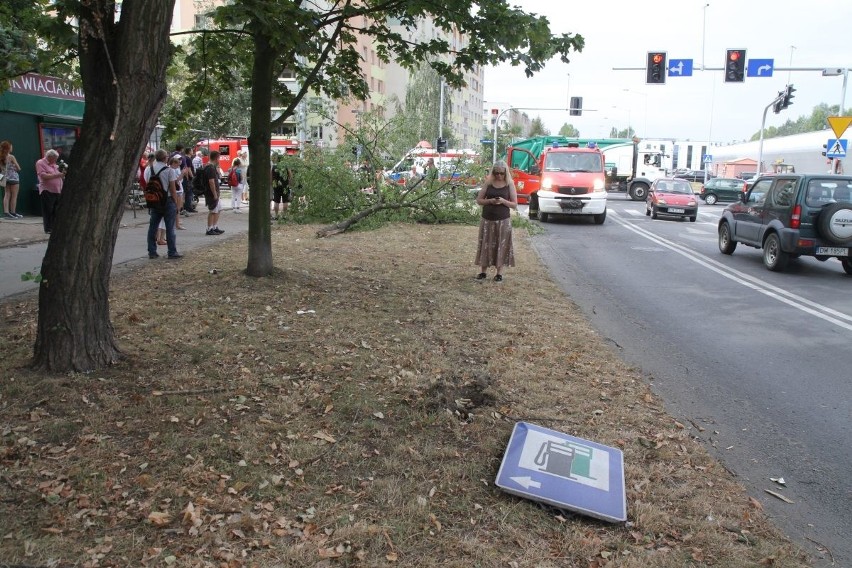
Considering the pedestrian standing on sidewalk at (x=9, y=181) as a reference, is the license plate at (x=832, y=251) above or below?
below

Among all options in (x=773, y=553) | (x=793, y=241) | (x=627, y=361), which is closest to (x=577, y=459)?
(x=773, y=553)

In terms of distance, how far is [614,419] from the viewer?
5.07 meters

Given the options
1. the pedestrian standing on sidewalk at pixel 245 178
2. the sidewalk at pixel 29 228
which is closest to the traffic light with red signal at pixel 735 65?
the pedestrian standing on sidewalk at pixel 245 178

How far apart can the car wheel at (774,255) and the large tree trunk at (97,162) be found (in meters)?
11.8

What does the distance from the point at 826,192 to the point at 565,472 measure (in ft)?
36.5

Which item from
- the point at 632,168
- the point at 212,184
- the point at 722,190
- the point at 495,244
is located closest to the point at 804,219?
the point at 495,244

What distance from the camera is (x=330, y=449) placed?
4309 mm

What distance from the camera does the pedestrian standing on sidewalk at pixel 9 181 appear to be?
1506 centimetres

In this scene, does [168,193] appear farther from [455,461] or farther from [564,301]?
[455,461]

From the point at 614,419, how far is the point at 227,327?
381 cm

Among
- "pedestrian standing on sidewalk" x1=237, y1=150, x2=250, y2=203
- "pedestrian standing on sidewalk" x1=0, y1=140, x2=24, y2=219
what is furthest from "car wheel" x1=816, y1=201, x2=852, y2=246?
"pedestrian standing on sidewalk" x1=0, y1=140, x2=24, y2=219

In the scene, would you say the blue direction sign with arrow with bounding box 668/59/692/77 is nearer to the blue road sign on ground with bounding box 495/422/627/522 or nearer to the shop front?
the shop front

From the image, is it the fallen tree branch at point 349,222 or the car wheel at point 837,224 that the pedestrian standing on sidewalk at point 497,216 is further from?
the car wheel at point 837,224

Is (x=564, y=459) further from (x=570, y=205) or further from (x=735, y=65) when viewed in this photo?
(x=735, y=65)
